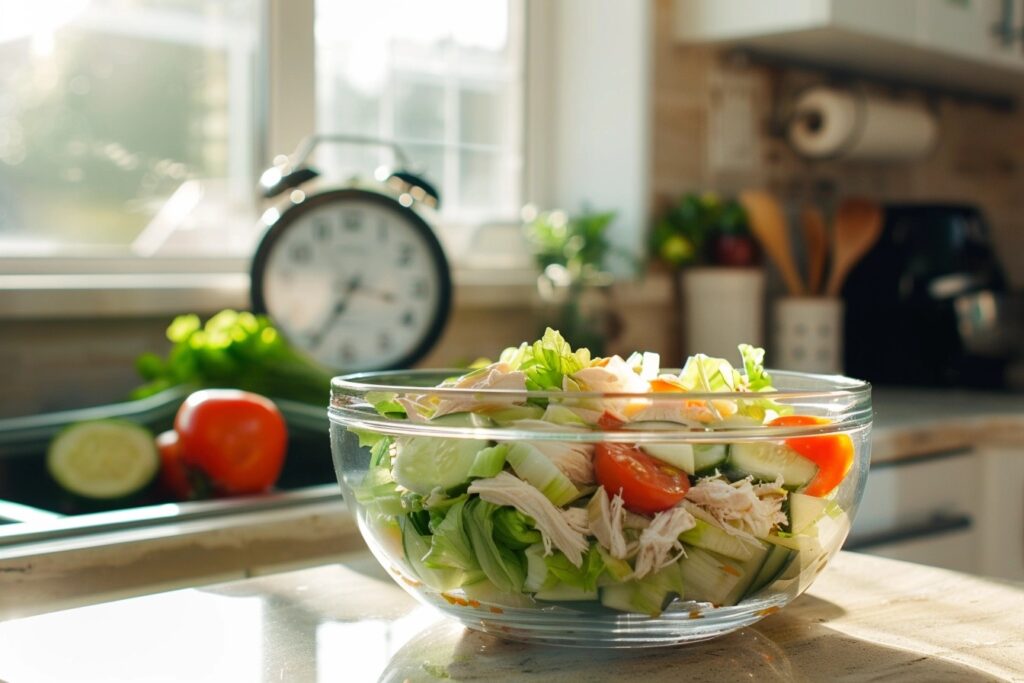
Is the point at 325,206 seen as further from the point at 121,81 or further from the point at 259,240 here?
the point at 121,81

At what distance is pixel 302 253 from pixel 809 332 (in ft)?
3.62

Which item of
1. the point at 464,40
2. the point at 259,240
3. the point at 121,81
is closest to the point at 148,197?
the point at 121,81

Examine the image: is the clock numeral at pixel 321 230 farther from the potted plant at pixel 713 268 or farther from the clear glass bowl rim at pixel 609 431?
the clear glass bowl rim at pixel 609 431

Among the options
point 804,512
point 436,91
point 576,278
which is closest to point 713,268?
point 576,278

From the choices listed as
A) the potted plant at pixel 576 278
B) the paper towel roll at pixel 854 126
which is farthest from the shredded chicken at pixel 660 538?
the paper towel roll at pixel 854 126

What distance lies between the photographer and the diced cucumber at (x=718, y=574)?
2.01 feet

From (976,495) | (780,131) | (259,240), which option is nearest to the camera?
(259,240)

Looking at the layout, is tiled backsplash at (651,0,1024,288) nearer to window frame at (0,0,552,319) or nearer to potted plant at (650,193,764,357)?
potted plant at (650,193,764,357)

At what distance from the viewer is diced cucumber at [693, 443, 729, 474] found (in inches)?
24.4

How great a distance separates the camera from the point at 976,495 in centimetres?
207

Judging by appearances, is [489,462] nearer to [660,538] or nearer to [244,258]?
[660,538]

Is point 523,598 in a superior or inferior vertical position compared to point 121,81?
inferior

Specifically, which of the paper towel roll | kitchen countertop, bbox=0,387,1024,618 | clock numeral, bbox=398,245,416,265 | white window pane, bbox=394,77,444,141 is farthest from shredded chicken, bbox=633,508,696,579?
the paper towel roll

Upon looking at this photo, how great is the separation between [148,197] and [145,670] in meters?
1.35
